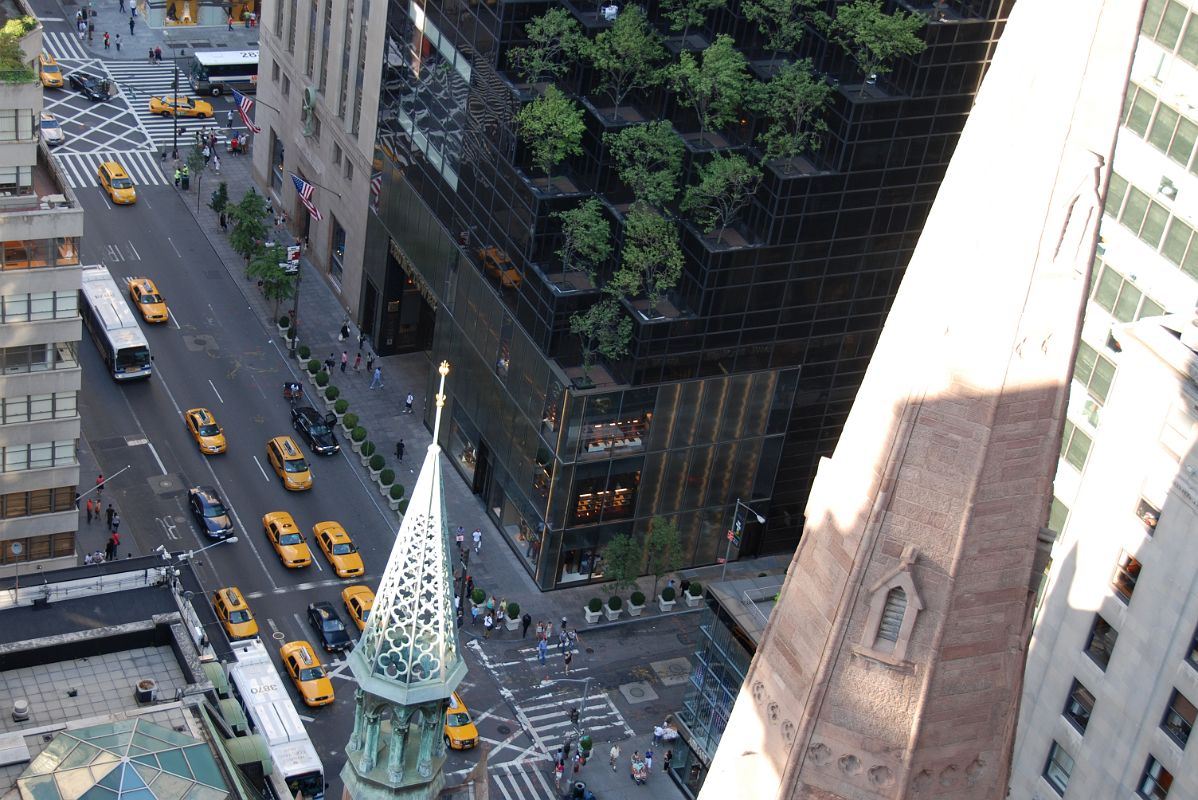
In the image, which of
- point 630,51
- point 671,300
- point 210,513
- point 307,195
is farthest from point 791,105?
point 307,195

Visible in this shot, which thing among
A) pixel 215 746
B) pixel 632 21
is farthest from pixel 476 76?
pixel 215 746

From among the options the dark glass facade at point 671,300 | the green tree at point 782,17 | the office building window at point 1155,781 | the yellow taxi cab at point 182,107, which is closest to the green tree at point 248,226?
the dark glass facade at point 671,300

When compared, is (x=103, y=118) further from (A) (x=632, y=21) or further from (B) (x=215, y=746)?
(B) (x=215, y=746)

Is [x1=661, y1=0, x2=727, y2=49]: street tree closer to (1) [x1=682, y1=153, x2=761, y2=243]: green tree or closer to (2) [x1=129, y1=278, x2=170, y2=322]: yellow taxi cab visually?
(1) [x1=682, y1=153, x2=761, y2=243]: green tree

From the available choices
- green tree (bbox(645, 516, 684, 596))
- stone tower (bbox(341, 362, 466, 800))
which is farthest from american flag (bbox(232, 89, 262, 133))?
stone tower (bbox(341, 362, 466, 800))

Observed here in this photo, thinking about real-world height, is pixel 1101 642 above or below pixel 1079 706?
above

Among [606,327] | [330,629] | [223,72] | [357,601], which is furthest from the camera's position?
[223,72]

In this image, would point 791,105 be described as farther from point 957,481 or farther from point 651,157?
point 957,481
